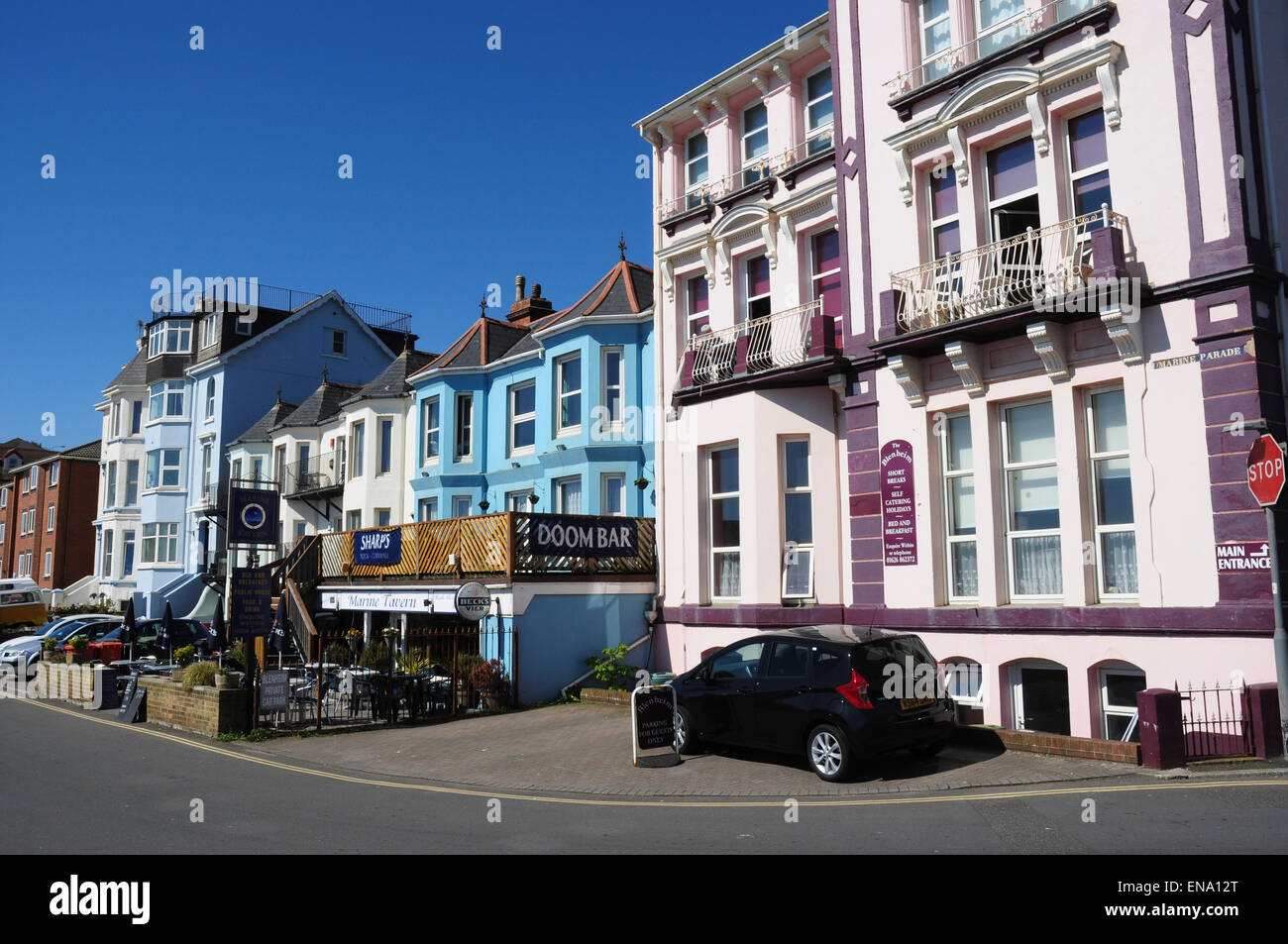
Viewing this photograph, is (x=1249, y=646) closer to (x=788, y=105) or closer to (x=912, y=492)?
(x=912, y=492)

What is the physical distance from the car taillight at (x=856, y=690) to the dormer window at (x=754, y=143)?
11474mm

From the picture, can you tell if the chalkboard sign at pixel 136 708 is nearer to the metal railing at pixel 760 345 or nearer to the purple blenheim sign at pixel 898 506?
the metal railing at pixel 760 345

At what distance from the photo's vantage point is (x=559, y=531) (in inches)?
755

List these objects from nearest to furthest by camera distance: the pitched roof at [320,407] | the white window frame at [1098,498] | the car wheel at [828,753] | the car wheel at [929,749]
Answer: the car wheel at [828,753], the car wheel at [929,749], the white window frame at [1098,498], the pitched roof at [320,407]

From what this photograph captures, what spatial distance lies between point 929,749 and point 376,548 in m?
14.9

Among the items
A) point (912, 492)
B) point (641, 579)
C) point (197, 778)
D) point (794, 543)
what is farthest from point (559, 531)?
point (197, 778)

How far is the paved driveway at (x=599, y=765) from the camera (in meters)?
10.8

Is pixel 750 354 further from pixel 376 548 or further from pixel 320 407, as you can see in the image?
pixel 320 407

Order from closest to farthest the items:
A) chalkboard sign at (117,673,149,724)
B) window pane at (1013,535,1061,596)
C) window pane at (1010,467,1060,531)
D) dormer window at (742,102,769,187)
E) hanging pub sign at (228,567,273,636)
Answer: window pane at (1013,535,1061,596) < window pane at (1010,467,1060,531) < hanging pub sign at (228,567,273,636) < chalkboard sign at (117,673,149,724) < dormer window at (742,102,769,187)

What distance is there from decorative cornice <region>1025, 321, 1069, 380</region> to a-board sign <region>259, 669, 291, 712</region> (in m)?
12.8

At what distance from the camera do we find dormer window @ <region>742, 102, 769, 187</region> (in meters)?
19.1

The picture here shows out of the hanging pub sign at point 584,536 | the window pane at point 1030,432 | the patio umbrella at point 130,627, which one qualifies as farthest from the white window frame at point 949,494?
the patio umbrella at point 130,627

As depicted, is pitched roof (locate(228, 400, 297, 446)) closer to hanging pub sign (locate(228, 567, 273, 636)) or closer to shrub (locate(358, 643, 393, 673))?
shrub (locate(358, 643, 393, 673))

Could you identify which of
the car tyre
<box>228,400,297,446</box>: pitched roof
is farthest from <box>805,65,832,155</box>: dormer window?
<box>228,400,297,446</box>: pitched roof
